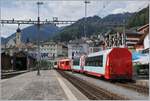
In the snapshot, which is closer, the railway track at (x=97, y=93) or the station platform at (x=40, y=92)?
the railway track at (x=97, y=93)

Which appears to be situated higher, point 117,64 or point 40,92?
point 117,64

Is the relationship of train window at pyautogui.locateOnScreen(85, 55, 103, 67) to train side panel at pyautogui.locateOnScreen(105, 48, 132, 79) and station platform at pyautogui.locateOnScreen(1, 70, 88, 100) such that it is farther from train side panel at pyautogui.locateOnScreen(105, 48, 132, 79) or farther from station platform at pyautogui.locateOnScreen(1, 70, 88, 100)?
station platform at pyautogui.locateOnScreen(1, 70, 88, 100)

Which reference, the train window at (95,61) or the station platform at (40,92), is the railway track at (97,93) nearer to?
the station platform at (40,92)

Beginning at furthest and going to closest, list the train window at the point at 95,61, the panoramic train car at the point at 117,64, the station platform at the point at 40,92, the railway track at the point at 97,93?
the train window at the point at 95,61 < the panoramic train car at the point at 117,64 < the station platform at the point at 40,92 < the railway track at the point at 97,93

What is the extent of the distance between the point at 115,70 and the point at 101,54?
4274mm

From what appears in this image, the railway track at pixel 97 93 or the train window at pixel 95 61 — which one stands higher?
the train window at pixel 95 61

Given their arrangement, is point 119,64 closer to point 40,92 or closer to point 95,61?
point 95,61

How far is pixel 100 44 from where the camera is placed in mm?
117188

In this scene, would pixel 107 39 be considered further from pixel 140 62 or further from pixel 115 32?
pixel 140 62

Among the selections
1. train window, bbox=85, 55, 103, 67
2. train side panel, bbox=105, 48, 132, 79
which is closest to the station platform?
train side panel, bbox=105, 48, 132, 79

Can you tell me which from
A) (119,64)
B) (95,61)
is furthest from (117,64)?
(95,61)

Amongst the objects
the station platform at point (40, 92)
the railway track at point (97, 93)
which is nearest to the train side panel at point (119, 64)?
the station platform at point (40, 92)

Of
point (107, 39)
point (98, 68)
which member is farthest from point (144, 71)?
point (107, 39)

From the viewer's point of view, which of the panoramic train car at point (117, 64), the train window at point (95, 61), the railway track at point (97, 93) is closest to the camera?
the railway track at point (97, 93)
